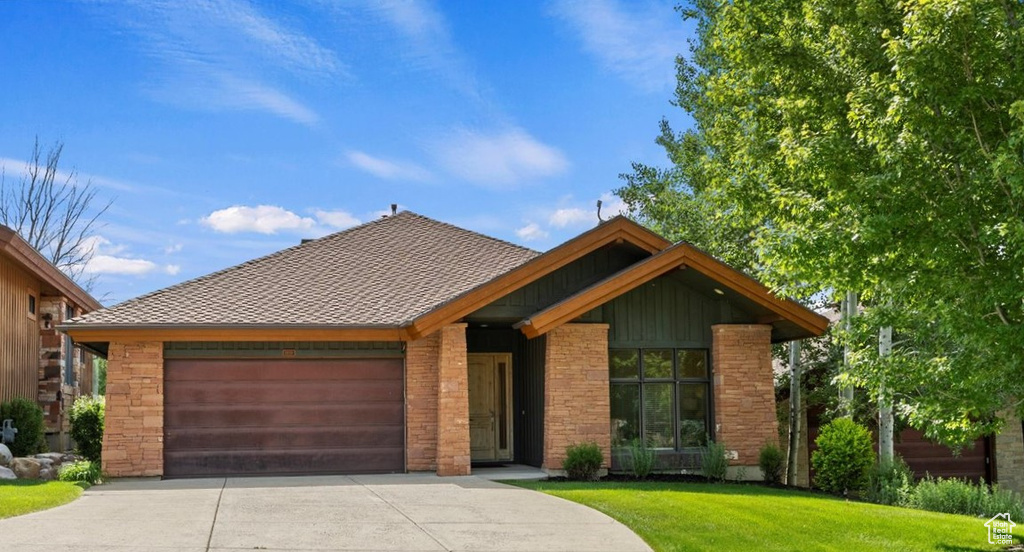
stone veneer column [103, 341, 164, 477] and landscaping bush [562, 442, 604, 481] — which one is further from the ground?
stone veneer column [103, 341, 164, 477]

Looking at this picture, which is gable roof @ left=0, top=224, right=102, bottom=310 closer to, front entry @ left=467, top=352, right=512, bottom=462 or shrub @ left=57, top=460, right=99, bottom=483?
shrub @ left=57, top=460, right=99, bottom=483

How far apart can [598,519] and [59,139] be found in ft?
122

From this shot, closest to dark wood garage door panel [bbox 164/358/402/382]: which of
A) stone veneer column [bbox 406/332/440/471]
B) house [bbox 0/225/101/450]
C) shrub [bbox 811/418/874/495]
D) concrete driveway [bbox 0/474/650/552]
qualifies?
stone veneer column [bbox 406/332/440/471]

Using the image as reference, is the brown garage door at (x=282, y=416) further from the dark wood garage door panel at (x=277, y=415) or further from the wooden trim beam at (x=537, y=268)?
the wooden trim beam at (x=537, y=268)

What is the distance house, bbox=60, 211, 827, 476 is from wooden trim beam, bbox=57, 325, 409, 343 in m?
0.03

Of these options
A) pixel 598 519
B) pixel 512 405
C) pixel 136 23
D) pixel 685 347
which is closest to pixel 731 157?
pixel 685 347

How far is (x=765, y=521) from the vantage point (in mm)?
12234

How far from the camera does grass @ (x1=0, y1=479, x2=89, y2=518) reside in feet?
39.7

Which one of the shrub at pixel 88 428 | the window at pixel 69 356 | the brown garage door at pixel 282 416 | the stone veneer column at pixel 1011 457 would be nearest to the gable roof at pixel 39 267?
the window at pixel 69 356

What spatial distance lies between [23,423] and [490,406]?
8.90 meters

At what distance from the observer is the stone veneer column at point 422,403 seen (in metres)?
18.0

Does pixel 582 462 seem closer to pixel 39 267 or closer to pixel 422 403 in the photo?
pixel 422 403

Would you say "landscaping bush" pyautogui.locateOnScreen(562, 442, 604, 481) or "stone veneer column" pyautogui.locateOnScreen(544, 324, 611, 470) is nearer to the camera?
"landscaping bush" pyautogui.locateOnScreen(562, 442, 604, 481)

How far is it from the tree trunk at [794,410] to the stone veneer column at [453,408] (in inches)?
331
